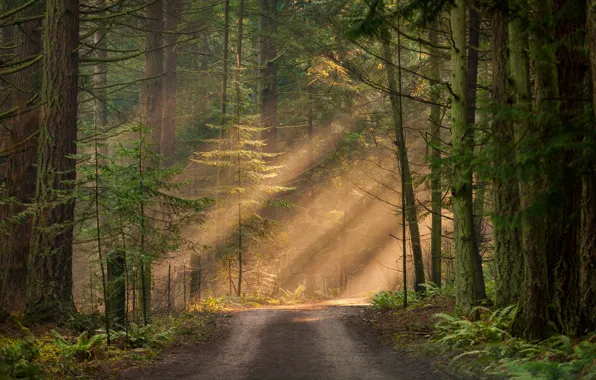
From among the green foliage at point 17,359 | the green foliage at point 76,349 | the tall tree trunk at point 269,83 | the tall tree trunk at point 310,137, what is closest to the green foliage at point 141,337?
the green foliage at point 76,349

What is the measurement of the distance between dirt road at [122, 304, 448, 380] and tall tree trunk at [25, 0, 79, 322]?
319 cm

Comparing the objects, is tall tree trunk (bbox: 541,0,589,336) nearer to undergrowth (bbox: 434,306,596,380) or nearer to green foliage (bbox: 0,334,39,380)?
undergrowth (bbox: 434,306,596,380)

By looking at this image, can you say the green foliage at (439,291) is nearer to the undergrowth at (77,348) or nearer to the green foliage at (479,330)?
the green foliage at (479,330)

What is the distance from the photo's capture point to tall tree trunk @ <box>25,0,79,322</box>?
37.0 ft

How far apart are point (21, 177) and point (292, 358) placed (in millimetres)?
8765

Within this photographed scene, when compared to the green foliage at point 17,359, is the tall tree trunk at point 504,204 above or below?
above

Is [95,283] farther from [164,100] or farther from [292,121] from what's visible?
[292,121]

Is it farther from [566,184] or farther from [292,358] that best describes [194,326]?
[566,184]

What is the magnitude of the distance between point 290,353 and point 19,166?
28.9ft

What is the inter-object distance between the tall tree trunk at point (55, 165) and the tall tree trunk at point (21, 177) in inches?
58.1

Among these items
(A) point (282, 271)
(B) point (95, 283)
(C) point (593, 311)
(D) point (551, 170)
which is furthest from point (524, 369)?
(A) point (282, 271)

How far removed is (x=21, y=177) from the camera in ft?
45.8

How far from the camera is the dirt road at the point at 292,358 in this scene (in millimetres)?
8281

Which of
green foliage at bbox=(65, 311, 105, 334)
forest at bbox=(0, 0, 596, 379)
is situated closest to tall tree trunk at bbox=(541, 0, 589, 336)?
forest at bbox=(0, 0, 596, 379)
